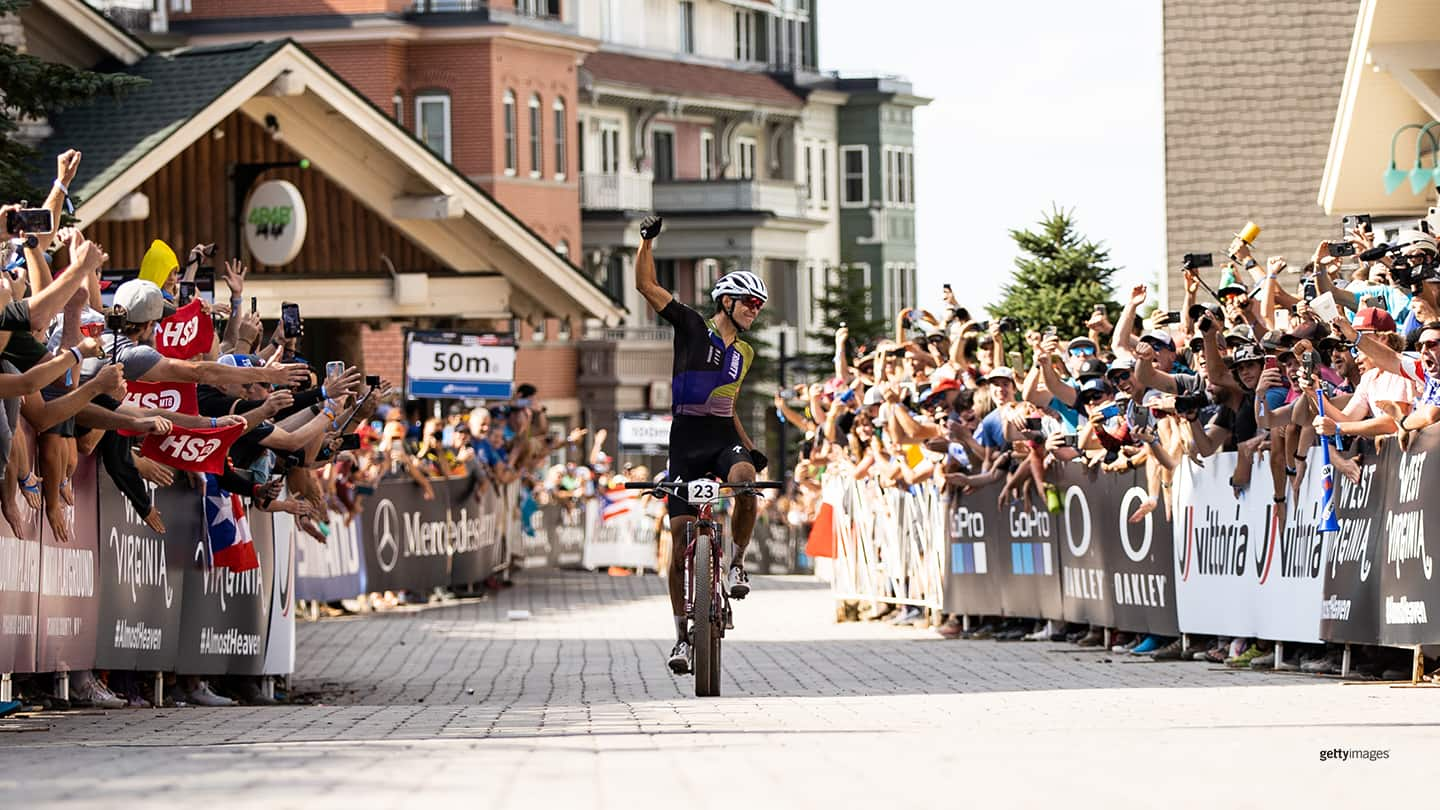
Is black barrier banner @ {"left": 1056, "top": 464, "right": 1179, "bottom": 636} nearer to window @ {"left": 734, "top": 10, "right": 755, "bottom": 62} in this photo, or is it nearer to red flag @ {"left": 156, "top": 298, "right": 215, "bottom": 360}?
red flag @ {"left": 156, "top": 298, "right": 215, "bottom": 360}

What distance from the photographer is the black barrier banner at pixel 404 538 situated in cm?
3014

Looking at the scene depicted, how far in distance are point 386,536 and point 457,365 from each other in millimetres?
4022

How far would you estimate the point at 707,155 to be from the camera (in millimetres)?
86250

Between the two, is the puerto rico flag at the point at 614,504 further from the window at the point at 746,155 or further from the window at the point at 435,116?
the window at the point at 746,155

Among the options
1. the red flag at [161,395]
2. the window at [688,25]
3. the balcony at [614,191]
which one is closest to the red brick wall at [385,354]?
the balcony at [614,191]

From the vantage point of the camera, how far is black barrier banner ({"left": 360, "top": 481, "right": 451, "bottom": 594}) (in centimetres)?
3014

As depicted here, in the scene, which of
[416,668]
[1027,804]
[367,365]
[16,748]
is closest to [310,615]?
[416,668]

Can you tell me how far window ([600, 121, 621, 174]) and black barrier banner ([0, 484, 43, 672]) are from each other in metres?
66.7

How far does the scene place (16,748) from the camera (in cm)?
1165

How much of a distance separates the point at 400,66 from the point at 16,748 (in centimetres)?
6020

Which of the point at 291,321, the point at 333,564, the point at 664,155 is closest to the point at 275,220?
the point at 333,564

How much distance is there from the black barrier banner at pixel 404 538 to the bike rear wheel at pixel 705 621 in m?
14.3

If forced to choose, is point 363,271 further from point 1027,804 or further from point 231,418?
point 1027,804


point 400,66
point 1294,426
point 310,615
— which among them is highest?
point 400,66
